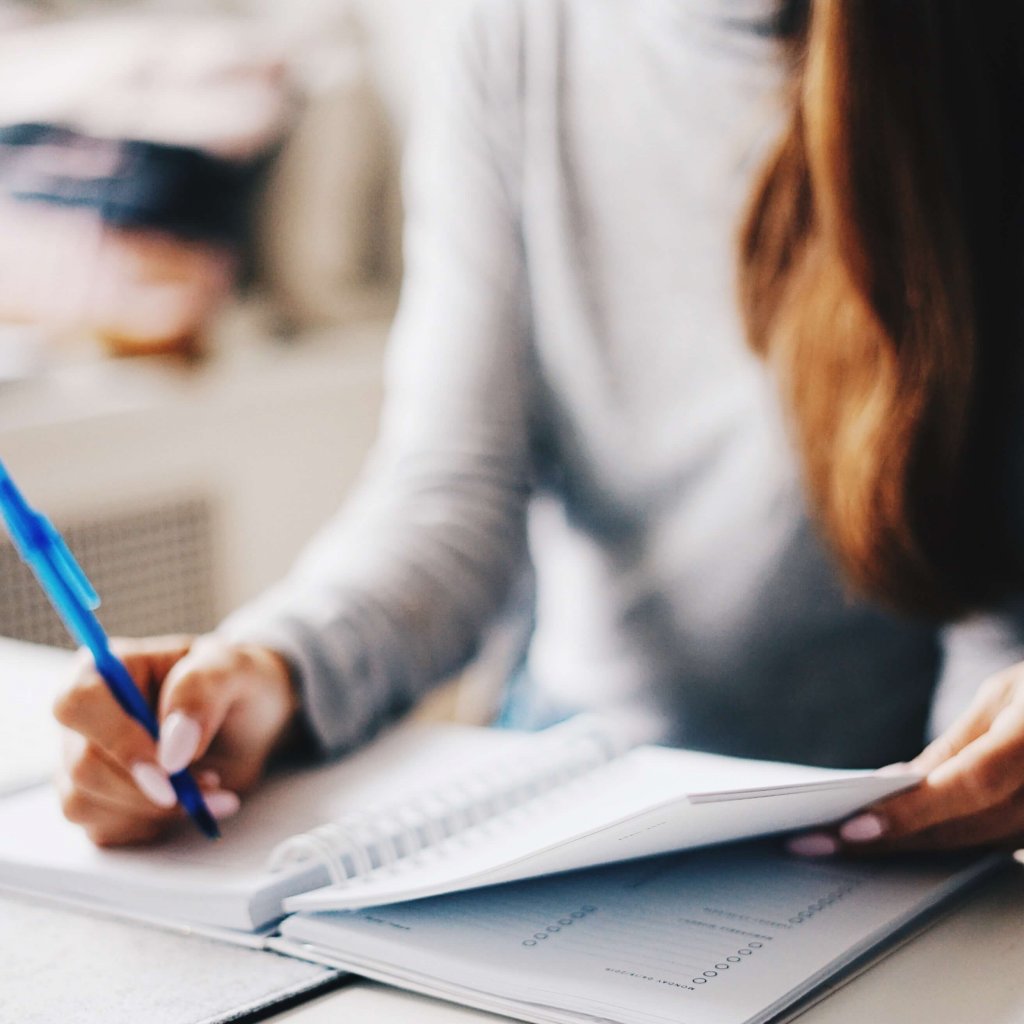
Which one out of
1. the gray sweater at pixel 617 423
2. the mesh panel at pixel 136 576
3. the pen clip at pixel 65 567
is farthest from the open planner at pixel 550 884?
the mesh panel at pixel 136 576

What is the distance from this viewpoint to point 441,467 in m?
0.84

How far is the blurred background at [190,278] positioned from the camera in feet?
4.99

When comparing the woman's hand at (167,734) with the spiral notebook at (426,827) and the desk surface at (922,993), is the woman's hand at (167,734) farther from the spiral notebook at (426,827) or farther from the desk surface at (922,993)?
the desk surface at (922,993)

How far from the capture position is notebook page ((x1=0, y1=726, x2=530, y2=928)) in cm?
50

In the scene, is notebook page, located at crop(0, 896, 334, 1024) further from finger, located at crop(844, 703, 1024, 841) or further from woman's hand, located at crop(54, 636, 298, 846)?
finger, located at crop(844, 703, 1024, 841)

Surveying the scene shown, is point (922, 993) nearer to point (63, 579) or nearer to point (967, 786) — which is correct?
point (967, 786)

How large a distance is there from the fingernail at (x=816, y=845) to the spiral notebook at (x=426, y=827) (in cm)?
1

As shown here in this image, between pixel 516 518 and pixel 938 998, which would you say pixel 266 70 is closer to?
pixel 516 518

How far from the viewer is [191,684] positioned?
0.59 metres

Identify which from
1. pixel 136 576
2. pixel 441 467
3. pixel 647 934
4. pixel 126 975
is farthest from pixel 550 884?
pixel 136 576

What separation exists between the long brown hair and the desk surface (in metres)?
0.29

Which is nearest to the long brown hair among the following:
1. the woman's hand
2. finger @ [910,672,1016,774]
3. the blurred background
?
finger @ [910,672,1016,774]

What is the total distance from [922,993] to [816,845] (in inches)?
3.8

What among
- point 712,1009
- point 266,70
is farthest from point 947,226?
point 266,70
